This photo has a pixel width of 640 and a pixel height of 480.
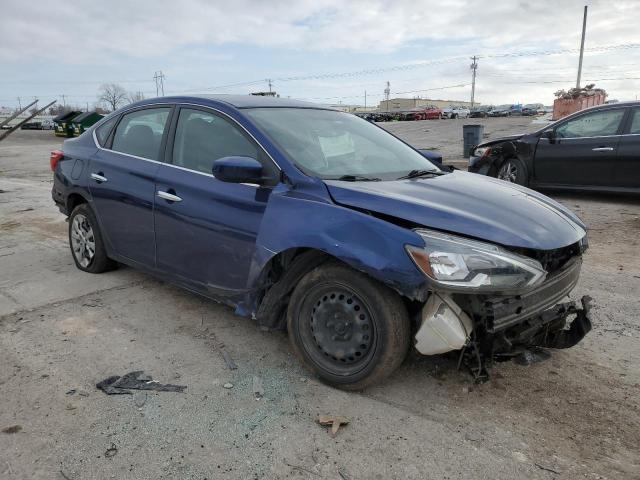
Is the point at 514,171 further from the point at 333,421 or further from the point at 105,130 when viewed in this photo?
the point at 333,421

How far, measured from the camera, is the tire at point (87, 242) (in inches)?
190

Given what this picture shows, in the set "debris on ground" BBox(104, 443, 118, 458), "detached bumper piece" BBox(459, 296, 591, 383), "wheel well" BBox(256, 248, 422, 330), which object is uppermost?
"wheel well" BBox(256, 248, 422, 330)

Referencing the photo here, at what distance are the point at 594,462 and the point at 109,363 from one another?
2.79 meters

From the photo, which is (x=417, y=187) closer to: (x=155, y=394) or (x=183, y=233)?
(x=183, y=233)

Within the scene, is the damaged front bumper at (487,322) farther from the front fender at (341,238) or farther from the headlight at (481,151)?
the headlight at (481,151)

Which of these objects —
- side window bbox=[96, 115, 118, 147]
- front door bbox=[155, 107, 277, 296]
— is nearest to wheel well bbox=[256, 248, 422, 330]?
front door bbox=[155, 107, 277, 296]

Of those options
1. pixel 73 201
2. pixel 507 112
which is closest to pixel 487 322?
pixel 73 201

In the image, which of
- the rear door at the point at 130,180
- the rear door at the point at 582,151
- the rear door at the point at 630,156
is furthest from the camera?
the rear door at the point at 582,151

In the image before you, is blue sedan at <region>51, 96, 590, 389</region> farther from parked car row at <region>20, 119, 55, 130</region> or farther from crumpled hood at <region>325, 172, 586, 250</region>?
parked car row at <region>20, 119, 55, 130</region>

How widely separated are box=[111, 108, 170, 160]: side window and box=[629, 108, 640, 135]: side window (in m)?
7.03

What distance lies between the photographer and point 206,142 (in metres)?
3.77

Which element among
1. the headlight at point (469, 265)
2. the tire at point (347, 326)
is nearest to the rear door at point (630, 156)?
the headlight at point (469, 265)

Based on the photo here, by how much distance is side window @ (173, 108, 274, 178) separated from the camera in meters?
3.48

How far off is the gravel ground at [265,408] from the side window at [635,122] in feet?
15.1
